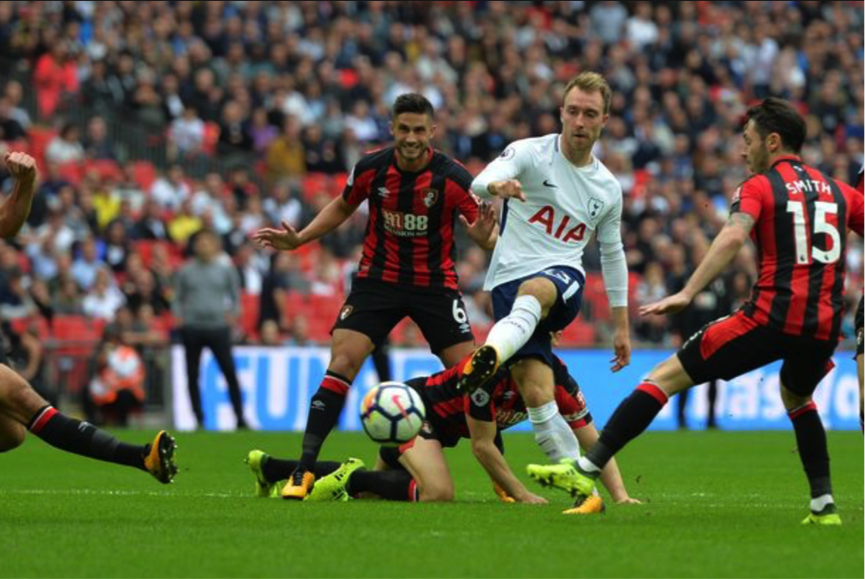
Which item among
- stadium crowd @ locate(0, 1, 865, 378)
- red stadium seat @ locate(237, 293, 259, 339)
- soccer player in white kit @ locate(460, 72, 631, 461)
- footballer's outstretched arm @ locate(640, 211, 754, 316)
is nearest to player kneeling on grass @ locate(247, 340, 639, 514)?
soccer player in white kit @ locate(460, 72, 631, 461)

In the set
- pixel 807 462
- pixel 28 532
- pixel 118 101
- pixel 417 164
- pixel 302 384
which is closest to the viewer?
pixel 28 532

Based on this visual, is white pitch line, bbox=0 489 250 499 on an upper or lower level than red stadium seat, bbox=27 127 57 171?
lower

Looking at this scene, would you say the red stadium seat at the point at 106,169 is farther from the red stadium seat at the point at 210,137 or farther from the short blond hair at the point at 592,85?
the short blond hair at the point at 592,85

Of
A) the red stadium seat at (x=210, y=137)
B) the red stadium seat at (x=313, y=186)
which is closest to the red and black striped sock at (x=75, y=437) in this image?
the red stadium seat at (x=313, y=186)

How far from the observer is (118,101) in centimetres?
2400

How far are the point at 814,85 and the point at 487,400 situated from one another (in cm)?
2439

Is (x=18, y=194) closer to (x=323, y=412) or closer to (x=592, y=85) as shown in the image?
(x=323, y=412)

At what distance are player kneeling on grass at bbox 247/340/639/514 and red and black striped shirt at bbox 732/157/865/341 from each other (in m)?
1.89

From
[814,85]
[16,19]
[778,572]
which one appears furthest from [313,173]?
[778,572]

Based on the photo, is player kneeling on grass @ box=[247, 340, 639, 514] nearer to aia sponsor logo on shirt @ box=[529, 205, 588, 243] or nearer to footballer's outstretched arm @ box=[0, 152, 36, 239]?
aia sponsor logo on shirt @ box=[529, 205, 588, 243]

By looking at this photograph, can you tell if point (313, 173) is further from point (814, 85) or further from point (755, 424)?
point (814, 85)

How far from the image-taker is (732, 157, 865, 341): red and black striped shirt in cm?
799

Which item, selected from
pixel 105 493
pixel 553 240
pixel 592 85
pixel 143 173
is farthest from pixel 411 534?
pixel 143 173

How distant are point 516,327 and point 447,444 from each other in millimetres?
1786
